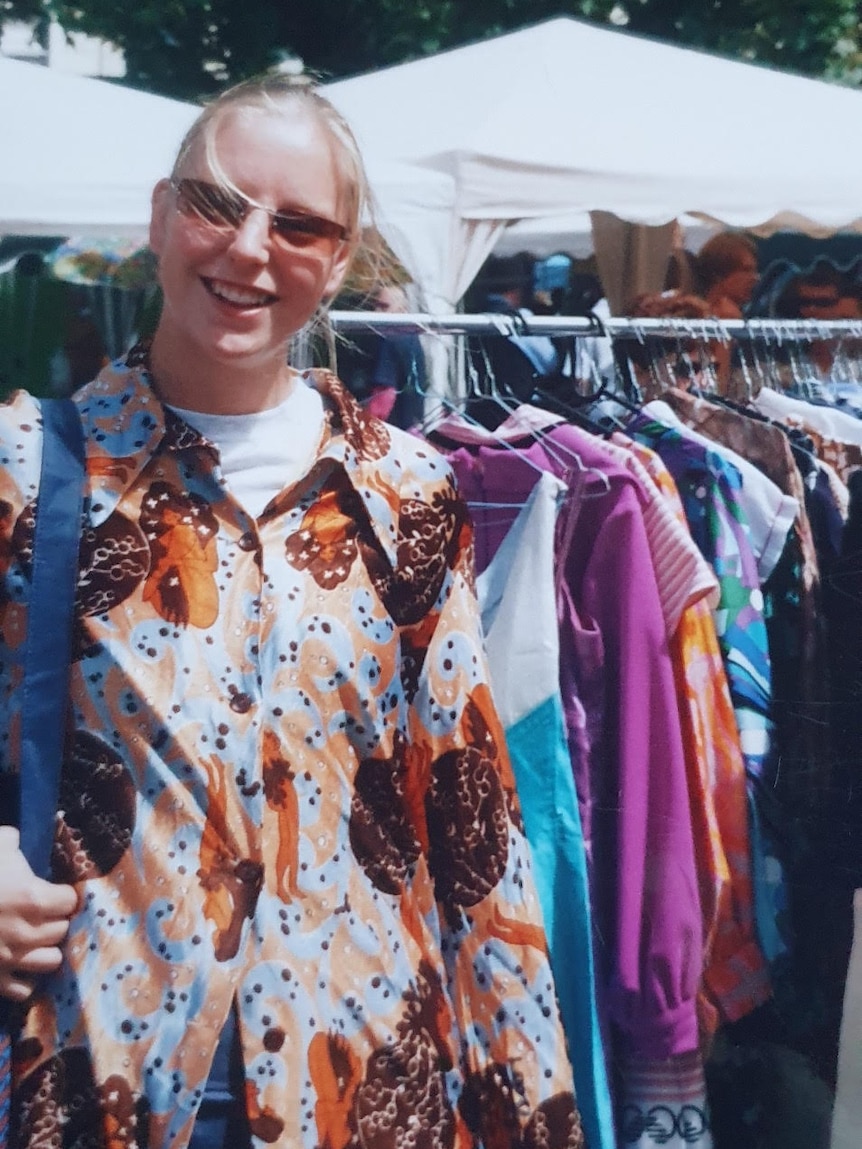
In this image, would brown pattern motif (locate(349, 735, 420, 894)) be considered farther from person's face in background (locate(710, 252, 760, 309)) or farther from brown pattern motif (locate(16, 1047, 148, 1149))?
person's face in background (locate(710, 252, 760, 309))

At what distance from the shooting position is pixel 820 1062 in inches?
76.0

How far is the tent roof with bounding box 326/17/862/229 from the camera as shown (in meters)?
2.69

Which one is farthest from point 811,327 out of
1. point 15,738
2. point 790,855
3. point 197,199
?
point 15,738

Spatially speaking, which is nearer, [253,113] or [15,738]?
[15,738]

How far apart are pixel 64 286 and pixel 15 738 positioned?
2398 mm

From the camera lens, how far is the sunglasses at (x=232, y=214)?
47.1 inches

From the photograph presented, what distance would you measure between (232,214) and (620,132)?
194 cm

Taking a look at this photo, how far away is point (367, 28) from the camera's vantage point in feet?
21.1

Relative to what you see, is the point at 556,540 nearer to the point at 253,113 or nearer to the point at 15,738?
the point at 253,113

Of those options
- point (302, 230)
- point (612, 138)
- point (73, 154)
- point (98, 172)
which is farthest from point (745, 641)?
point (73, 154)

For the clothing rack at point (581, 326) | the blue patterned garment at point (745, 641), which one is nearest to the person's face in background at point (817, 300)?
the clothing rack at point (581, 326)

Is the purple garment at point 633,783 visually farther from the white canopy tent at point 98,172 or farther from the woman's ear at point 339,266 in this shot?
the white canopy tent at point 98,172

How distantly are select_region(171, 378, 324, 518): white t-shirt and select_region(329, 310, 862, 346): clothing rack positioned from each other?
528mm

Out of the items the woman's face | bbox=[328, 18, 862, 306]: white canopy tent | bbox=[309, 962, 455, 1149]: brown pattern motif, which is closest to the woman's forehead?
the woman's face
